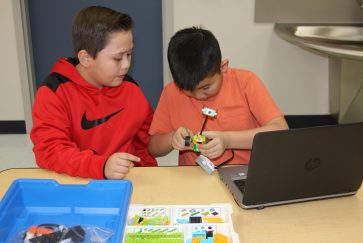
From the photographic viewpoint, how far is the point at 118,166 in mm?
1033

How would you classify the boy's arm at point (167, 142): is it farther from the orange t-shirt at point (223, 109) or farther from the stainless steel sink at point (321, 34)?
the stainless steel sink at point (321, 34)

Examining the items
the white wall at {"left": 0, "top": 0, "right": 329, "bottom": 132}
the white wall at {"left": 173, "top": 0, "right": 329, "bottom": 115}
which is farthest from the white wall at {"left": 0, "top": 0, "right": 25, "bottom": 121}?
the white wall at {"left": 173, "top": 0, "right": 329, "bottom": 115}

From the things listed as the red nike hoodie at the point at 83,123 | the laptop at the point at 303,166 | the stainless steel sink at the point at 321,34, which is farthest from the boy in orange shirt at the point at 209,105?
the stainless steel sink at the point at 321,34

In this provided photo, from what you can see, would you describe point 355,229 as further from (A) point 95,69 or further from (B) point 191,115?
(A) point 95,69

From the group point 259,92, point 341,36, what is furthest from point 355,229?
point 341,36

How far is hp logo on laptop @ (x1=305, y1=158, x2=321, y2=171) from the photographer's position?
2.86ft

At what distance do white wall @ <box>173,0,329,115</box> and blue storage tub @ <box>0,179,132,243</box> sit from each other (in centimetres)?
199

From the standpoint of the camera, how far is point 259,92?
130cm

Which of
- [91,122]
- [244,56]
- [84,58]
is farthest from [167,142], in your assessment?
[244,56]

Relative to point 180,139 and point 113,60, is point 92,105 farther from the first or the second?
point 180,139

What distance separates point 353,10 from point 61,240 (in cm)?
253

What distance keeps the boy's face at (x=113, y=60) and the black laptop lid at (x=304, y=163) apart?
595 millimetres

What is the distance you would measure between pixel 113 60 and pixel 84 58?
4.3 inches

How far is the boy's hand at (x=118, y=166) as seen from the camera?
40.7 inches
